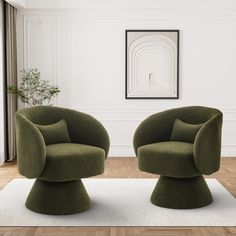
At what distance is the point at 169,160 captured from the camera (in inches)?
157

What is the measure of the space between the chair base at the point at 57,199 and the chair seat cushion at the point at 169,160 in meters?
0.61

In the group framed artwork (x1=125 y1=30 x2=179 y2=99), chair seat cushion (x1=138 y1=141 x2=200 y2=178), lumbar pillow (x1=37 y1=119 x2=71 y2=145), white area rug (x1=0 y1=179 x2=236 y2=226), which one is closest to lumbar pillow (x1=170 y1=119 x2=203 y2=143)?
chair seat cushion (x1=138 y1=141 x2=200 y2=178)

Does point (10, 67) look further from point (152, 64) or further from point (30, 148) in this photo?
point (30, 148)

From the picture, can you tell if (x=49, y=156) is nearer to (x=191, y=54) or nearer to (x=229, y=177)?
(x=229, y=177)

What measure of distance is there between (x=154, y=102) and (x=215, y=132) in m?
2.94

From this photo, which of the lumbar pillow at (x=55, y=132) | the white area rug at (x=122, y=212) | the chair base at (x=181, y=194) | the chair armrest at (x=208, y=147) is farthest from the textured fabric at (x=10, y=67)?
the chair armrest at (x=208, y=147)

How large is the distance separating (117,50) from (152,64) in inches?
21.2

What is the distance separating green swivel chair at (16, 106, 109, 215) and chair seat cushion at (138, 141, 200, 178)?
1.20 feet

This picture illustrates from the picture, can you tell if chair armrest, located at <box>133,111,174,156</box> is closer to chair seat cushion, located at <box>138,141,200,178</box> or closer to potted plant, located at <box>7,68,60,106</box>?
chair seat cushion, located at <box>138,141,200,178</box>

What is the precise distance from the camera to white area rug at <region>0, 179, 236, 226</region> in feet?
11.9

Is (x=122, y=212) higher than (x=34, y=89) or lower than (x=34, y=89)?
lower

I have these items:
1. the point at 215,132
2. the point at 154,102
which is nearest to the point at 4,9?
the point at 154,102

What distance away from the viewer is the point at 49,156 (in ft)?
12.5

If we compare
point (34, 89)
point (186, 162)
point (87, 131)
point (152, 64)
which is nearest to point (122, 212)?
point (186, 162)
